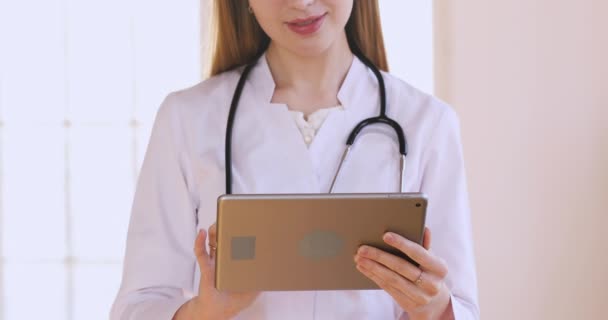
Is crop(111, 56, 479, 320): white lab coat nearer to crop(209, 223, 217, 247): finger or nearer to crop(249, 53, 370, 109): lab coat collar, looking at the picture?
crop(249, 53, 370, 109): lab coat collar

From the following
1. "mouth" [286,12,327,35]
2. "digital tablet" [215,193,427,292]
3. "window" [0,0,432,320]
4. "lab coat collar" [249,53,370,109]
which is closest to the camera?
"digital tablet" [215,193,427,292]

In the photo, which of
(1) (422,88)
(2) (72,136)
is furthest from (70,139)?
(1) (422,88)

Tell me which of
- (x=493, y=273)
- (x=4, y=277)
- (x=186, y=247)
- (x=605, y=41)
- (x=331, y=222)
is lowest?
(x=4, y=277)

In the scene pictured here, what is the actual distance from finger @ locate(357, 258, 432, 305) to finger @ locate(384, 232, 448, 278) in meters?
0.03

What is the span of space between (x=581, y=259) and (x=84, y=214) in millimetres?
1632

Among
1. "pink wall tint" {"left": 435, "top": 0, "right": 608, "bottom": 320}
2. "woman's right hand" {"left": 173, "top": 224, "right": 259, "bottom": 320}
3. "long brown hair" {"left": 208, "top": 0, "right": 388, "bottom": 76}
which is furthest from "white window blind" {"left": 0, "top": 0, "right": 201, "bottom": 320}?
"woman's right hand" {"left": 173, "top": 224, "right": 259, "bottom": 320}

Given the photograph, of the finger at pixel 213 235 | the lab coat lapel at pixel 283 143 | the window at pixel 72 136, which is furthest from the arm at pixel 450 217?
the window at pixel 72 136

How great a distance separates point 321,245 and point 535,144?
159 cm

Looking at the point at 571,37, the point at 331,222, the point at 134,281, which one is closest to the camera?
the point at 331,222

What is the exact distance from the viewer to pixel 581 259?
8.54 feet

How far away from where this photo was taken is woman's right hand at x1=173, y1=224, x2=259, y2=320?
3.81ft

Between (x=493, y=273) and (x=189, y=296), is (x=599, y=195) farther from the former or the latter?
(x=189, y=296)

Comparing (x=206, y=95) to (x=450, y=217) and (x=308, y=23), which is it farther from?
(x=450, y=217)

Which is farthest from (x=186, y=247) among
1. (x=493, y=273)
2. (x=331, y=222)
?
(x=493, y=273)
